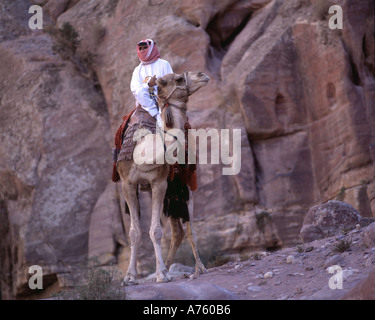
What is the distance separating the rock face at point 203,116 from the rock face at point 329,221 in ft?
16.2

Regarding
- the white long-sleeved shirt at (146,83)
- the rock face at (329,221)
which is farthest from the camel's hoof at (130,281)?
the rock face at (329,221)

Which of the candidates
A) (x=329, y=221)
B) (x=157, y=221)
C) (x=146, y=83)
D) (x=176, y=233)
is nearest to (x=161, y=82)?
(x=146, y=83)

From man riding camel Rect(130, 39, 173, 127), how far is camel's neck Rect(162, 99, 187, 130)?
0.45m

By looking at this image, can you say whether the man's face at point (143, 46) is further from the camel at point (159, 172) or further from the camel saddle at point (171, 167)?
the camel at point (159, 172)

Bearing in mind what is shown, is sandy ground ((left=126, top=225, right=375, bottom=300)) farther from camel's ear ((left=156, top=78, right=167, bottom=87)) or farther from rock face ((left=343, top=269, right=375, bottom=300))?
camel's ear ((left=156, top=78, right=167, bottom=87))

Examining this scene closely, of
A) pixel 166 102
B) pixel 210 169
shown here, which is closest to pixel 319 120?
pixel 210 169

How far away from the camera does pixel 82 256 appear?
19.6 meters

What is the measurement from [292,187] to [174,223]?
321 inches

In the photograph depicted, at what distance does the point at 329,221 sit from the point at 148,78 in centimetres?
438

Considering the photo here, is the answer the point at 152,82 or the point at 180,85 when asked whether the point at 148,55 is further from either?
the point at 180,85

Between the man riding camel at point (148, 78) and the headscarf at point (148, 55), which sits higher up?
the headscarf at point (148, 55)

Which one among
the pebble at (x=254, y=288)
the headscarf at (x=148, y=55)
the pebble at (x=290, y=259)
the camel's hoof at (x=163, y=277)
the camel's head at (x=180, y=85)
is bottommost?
the pebble at (x=254, y=288)

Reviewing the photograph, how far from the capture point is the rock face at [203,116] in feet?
58.6

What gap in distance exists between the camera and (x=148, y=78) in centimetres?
1016
